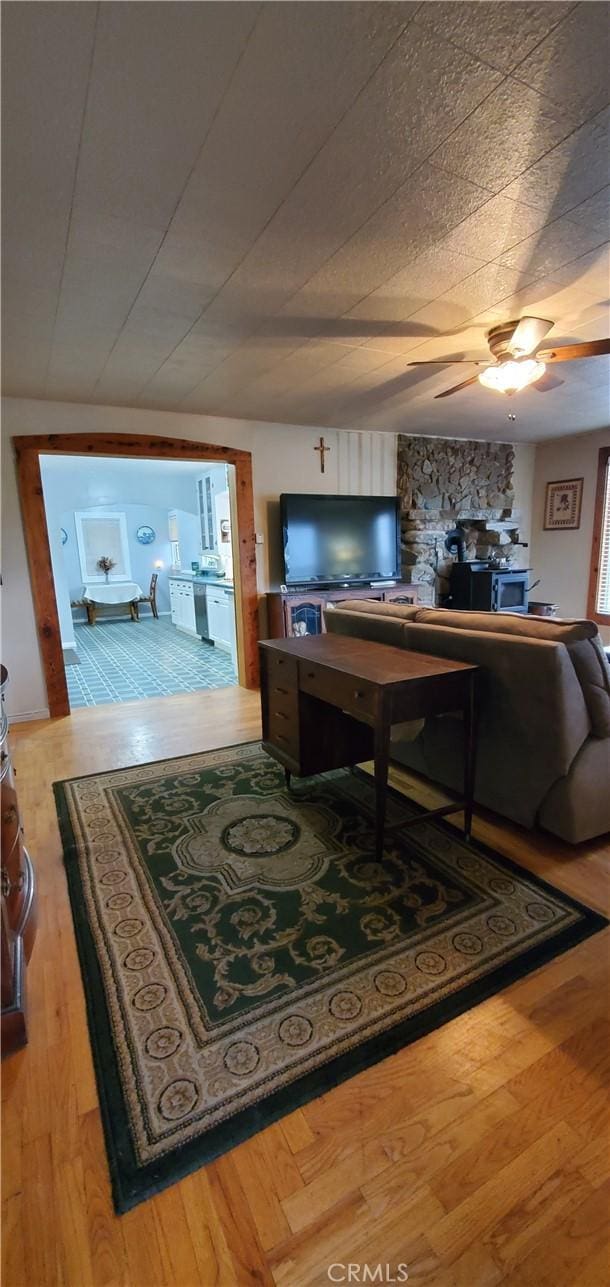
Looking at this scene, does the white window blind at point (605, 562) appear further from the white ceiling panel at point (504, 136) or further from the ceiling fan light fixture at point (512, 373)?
the white ceiling panel at point (504, 136)

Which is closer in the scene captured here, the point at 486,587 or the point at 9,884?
the point at 9,884

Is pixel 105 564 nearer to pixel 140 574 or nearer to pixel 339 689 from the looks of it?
pixel 140 574

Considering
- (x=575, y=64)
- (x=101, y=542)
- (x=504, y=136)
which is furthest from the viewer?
(x=101, y=542)

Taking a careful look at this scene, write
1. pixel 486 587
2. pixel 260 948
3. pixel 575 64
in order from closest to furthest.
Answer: pixel 575 64 < pixel 260 948 < pixel 486 587

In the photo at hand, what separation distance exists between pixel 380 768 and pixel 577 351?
2.23 meters

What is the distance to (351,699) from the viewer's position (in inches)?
78.2

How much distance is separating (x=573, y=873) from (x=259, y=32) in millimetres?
2591

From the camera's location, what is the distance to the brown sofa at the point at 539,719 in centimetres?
191

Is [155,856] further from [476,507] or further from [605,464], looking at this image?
[605,464]

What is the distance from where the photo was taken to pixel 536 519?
6406 millimetres

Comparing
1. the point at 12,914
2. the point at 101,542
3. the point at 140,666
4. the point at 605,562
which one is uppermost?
the point at 101,542

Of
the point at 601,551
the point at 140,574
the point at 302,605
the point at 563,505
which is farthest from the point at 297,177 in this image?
the point at 140,574

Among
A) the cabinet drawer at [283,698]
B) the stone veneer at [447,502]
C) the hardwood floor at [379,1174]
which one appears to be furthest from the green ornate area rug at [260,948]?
the stone veneer at [447,502]

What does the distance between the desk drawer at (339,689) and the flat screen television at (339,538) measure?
2535mm
